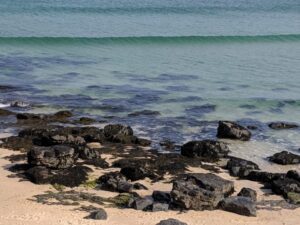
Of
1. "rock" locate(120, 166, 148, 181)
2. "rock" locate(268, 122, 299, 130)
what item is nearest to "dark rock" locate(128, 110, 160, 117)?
"rock" locate(268, 122, 299, 130)

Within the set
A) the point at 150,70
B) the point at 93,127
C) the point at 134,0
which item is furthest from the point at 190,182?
the point at 134,0

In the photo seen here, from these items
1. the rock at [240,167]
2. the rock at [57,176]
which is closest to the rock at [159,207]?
the rock at [57,176]

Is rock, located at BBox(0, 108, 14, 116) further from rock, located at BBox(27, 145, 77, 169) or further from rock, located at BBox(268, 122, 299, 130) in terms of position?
rock, located at BBox(268, 122, 299, 130)

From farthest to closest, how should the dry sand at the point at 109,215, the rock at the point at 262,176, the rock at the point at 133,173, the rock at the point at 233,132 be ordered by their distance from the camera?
the rock at the point at 233,132 → the rock at the point at 262,176 → the rock at the point at 133,173 → the dry sand at the point at 109,215

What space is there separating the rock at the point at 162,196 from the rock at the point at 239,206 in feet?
3.78

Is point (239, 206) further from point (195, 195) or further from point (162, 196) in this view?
point (162, 196)

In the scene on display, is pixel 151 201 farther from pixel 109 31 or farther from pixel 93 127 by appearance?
pixel 109 31

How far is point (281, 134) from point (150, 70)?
12.0 m

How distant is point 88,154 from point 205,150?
3246 mm

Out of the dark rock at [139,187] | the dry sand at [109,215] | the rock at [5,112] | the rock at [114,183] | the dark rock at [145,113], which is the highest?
the rock at [5,112]

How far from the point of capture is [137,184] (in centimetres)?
1385

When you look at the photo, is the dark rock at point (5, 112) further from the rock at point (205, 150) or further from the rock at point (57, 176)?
the rock at point (205, 150)

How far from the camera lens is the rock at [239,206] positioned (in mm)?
12438

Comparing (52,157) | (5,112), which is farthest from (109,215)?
(5,112)
